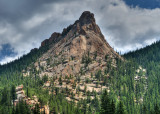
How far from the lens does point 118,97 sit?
154 metres

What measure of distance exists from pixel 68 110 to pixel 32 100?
23.2m

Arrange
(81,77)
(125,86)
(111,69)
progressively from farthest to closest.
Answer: (111,69) < (81,77) < (125,86)

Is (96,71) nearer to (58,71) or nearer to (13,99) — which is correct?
(58,71)

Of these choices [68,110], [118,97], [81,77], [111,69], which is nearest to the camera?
[68,110]

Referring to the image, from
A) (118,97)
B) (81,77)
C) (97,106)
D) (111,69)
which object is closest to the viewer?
(97,106)

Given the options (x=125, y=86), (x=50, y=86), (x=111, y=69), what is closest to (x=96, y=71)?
(x=111, y=69)

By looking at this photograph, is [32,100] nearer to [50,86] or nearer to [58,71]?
[50,86]

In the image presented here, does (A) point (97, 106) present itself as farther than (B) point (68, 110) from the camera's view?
Yes

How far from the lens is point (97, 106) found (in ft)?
437

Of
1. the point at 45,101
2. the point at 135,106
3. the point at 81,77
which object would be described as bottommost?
the point at 135,106

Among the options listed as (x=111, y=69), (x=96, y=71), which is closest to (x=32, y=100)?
(x=96, y=71)

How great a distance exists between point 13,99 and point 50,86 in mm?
42008

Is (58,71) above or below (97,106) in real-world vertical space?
above

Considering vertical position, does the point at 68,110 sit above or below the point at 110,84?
below
